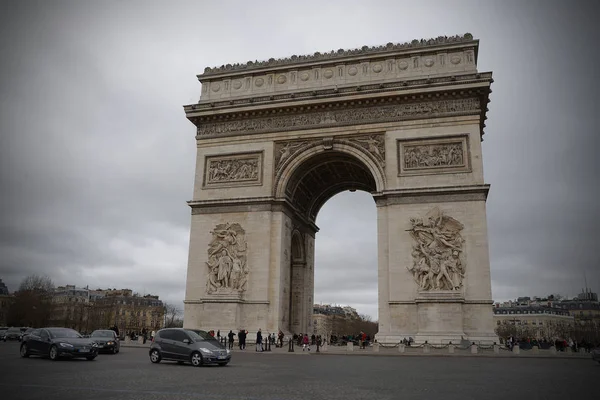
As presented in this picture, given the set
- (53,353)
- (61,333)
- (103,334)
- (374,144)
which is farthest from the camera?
(374,144)

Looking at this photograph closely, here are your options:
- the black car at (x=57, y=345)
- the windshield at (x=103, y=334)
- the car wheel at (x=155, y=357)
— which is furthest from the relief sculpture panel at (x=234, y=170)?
the car wheel at (x=155, y=357)

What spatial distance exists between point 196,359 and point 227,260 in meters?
12.5

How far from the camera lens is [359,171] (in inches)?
1266

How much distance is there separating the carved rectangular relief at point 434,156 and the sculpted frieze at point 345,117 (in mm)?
1405

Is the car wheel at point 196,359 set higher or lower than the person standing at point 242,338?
lower

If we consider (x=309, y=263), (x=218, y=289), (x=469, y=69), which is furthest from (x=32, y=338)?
(x=469, y=69)

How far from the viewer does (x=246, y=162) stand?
2978 cm

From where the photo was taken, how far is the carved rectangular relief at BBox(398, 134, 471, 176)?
1040 inches

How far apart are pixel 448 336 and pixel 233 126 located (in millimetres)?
16108

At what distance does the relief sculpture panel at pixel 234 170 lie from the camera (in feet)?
96.5

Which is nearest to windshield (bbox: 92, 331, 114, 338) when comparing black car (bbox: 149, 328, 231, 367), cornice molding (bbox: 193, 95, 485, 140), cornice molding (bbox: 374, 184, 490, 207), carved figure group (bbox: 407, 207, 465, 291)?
black car (bbox: 149, 328, 231, 367)

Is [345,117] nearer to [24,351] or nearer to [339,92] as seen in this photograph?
[339,92]

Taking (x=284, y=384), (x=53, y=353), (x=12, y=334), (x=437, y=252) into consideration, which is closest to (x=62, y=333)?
(x=53, y=353)

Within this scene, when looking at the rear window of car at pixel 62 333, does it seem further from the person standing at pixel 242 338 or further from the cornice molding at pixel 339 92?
the cornice molding at pixel 339 92
